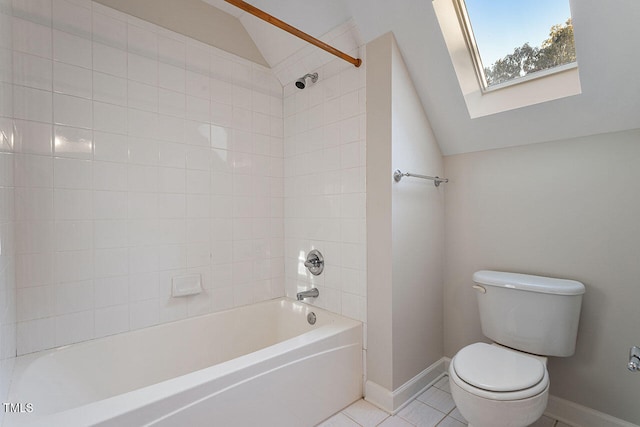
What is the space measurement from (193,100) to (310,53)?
86 centimetres

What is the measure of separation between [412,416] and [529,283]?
99 centimetres

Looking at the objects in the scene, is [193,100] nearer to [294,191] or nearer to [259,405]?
[294,191]

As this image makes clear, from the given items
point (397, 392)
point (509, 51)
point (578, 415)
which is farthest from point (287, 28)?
point (578, 415)

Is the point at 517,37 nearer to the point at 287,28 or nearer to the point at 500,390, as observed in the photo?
the point at 287,28

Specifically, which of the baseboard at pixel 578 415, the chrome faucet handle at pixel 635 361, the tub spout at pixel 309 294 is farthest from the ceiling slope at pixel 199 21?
the baseboard at pixel 578 415

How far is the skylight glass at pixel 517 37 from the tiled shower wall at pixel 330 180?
685 millimetres

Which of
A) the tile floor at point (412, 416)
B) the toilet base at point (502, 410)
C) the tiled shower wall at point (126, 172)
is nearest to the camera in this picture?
the toilet base at point (502, 410)

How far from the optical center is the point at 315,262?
7.21 ft

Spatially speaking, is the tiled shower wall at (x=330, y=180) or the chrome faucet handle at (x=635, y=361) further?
the tiled shower wall at (x=330, y=180)

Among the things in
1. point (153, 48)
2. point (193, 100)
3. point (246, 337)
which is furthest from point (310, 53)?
point (246, 337)

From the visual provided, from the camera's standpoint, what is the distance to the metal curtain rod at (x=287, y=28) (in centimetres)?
135

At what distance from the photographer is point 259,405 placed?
4.64 ft

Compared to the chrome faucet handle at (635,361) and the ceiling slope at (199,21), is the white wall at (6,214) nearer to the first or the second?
the ceiling slope at (199,21)

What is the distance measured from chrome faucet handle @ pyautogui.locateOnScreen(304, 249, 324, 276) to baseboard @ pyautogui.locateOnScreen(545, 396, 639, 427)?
1561 mm
